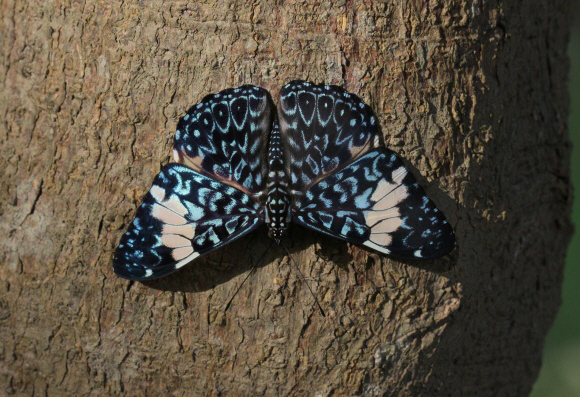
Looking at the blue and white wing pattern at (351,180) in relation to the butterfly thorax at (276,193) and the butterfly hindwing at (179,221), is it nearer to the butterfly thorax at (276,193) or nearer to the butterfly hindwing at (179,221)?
the butterfly thorax at (276,193)

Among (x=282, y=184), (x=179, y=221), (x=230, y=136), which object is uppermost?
(x=230, y=136)

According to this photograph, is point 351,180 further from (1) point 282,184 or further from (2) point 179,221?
(2) point 179,221

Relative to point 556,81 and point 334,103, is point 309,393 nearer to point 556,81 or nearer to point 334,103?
point 334,103

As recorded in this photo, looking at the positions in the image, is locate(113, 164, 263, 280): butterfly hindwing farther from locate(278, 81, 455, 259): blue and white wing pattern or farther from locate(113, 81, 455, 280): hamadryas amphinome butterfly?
locate(278, 81, 455, 259): blue and white wing pattern

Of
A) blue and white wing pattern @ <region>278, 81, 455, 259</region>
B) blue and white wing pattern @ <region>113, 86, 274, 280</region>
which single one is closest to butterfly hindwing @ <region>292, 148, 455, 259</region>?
blue and white wing pattern @ <region>278, 81, 455, 259</region>

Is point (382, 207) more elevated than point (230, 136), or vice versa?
point (230, 136)

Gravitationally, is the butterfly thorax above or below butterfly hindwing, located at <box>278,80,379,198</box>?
below

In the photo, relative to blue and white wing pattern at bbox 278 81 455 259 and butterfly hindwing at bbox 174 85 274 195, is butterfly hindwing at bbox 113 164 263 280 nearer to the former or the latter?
butterfly hindwing at bbox 174 85 274 195

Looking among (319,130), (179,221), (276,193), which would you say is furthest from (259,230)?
(319,130)
